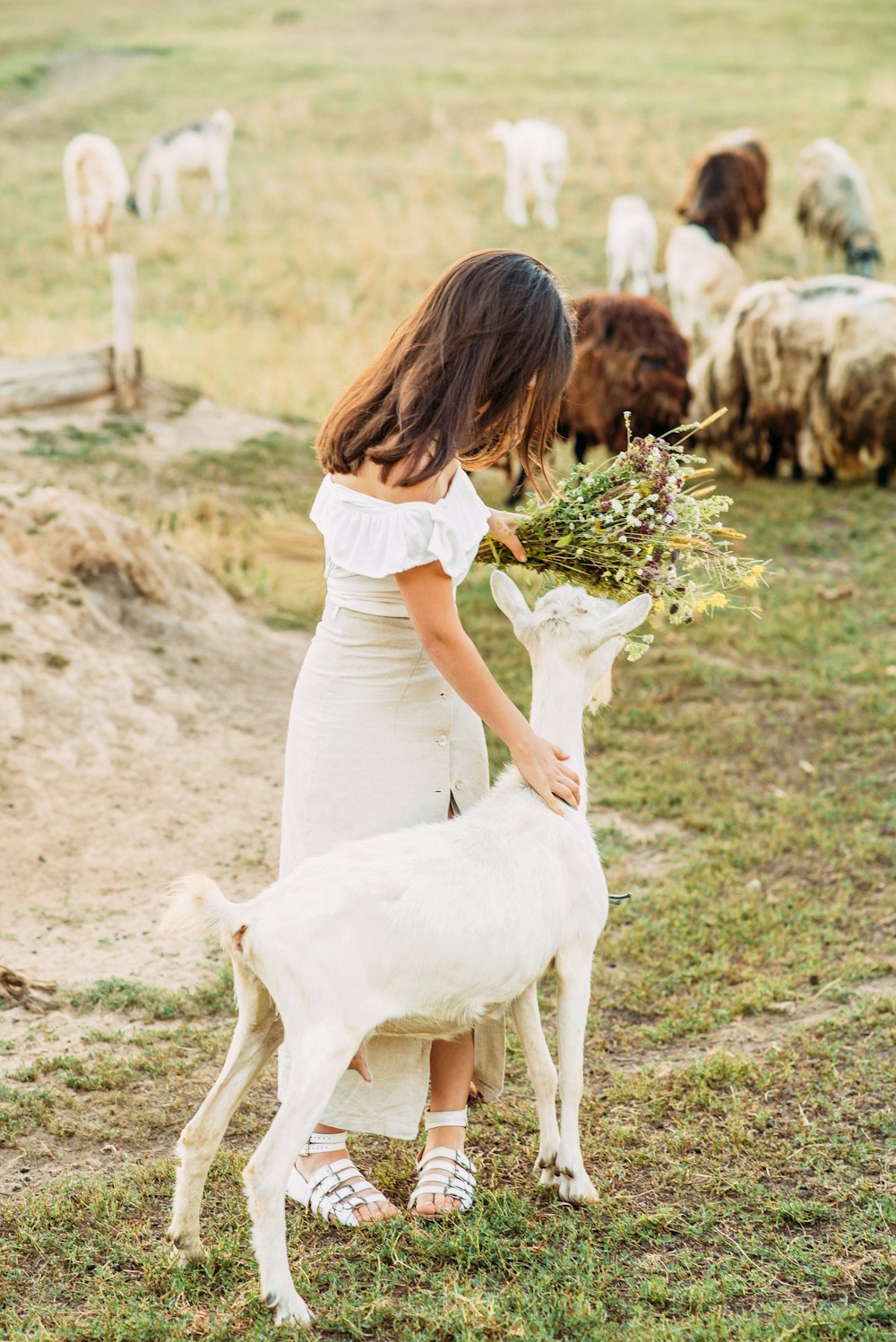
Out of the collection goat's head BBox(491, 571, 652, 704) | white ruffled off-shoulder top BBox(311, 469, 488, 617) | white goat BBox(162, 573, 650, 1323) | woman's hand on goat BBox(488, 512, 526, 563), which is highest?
white ruffled off-shoulder top BBox(311, 469, 488, 617)

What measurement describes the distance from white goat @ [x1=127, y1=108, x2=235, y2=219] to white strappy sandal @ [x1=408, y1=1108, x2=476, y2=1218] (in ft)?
57.6

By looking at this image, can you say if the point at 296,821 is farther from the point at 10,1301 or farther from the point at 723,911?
the point at 723,911

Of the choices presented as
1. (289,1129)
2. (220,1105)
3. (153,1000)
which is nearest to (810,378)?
(153,1000)

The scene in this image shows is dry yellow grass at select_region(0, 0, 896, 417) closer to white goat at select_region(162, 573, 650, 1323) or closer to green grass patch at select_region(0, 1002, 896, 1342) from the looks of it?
green grass patch at select_region(0, 1002, 896, 1342)

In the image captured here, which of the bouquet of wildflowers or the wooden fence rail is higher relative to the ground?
the bouquet of wildflowers

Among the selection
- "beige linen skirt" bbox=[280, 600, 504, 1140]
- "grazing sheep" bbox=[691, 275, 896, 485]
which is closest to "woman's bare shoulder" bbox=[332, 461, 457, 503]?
"beige linen skirt" bbox=[280, 600, 504, 1140]

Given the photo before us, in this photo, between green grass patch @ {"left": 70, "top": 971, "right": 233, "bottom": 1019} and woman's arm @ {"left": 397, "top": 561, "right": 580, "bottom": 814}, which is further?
green grass patch @ {"left": 70, "top": 971, "right": 233, "bottom": 1019}

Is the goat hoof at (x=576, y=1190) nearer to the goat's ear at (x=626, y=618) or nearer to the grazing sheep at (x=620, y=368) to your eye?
the goat's ear at (x=626, y=618)

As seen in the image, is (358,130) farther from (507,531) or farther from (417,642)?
(417,642)

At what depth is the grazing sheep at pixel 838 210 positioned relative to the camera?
48.3 ft

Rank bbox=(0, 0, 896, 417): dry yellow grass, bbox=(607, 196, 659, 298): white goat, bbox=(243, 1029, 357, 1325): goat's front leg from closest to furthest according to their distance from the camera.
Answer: bbox=(243, 1029, 357, 1325): goat's front leg → bbox=(0, 0, 896, 417): dry yellow grass → bbox=(607, 196, 659, 298): white goat

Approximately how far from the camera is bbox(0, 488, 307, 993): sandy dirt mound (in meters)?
4.93

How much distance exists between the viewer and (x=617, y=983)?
4.51m

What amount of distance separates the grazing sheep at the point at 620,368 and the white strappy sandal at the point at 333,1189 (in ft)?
22.7
